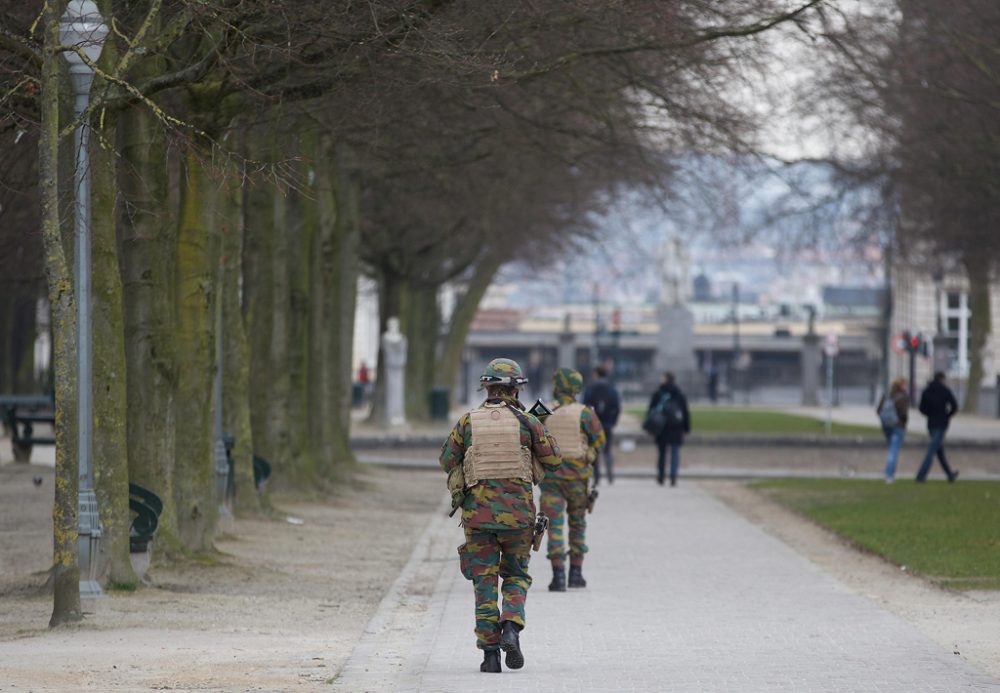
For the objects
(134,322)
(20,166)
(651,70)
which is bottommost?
(134,322)

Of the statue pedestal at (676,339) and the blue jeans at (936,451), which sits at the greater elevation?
the statue pedestal at (676,339)

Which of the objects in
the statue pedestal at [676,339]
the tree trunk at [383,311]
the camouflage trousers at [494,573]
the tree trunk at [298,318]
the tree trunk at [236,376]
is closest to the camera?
the camouflage trousers at [494,573]

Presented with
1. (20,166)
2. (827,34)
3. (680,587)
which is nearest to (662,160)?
(827,34)

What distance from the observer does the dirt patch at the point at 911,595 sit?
478 inches

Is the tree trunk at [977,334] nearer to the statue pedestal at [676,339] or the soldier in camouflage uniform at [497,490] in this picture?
the statue pedestal at [676,339]

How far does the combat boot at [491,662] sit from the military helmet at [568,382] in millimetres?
4686

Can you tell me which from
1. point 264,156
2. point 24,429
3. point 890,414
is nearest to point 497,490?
point 264,156

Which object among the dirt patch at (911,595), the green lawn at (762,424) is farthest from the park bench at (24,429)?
the green lawn at (762,424)

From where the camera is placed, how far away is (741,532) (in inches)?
852

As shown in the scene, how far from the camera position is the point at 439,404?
1967 inches

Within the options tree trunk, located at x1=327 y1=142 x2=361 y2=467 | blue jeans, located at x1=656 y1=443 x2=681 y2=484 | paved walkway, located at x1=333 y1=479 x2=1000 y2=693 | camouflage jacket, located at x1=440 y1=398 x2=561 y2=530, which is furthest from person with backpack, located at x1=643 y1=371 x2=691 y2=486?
camouflage jacket, located at x1=440 y1=398 x2=561 y2=530

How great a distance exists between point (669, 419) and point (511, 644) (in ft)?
65.6

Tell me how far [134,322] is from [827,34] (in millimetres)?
8424

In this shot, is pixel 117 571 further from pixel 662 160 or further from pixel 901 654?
pixel 662 160
